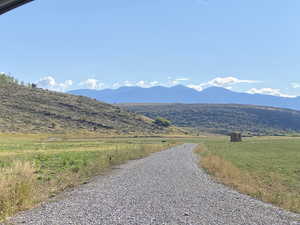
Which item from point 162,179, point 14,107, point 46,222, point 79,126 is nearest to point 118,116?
point 79,126

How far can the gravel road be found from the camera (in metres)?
8.78

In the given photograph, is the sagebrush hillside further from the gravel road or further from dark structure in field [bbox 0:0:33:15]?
dark structure in field [bbox 0:0:33:15]

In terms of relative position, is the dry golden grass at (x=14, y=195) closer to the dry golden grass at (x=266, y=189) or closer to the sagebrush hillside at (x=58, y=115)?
the dry golden grass at (x=266, y=189)

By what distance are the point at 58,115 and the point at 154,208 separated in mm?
108480

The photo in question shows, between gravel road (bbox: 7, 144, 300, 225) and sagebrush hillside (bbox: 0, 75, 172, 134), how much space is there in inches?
3198

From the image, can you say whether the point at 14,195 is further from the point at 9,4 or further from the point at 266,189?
the point at 266,189

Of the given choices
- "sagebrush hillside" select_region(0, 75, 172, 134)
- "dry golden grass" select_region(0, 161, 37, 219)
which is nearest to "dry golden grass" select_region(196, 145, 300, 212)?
"dry golden grass" select_region(0, 161, 37, 219)

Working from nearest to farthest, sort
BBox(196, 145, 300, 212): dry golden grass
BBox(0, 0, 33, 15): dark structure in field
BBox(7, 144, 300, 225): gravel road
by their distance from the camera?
BBox(0, 0, 33, 15): dark structure in field, BBox(7, 144, 300, 225): gravel road, BBox(196, 145, 300, 212): dry golden grass

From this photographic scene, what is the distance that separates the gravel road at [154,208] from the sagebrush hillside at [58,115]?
81.2 m

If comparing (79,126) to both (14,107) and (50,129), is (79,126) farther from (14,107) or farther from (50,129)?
(14,107)

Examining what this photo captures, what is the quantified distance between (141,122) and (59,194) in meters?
134

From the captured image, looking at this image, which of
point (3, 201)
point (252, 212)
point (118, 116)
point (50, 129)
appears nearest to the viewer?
point (3, 201)

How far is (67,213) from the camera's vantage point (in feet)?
30.6

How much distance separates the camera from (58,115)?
114125 millimetres
